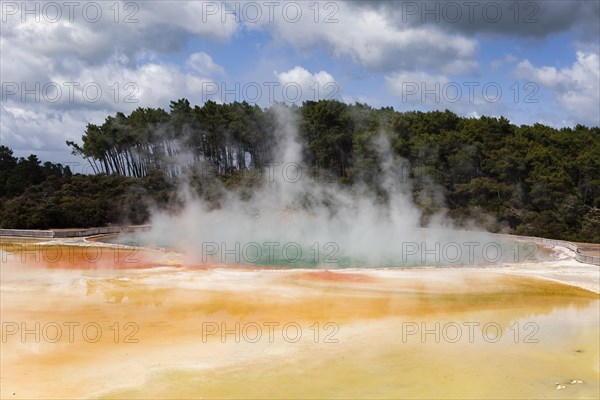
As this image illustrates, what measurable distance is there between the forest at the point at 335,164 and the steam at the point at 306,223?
1.05 metres

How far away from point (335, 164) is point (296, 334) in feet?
119

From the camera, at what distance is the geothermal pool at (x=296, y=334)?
404 inches

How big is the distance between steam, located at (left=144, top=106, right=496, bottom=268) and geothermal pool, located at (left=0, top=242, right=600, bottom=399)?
5.73 meters

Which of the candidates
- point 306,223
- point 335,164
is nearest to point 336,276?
point 306,223

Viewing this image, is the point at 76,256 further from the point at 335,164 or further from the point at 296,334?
the point at 335,164

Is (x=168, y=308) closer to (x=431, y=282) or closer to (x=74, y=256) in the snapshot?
(x=431, y=282)

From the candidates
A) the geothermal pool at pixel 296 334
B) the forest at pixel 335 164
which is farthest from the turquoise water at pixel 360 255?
the forest at pixel 335 164

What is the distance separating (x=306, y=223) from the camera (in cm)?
3866

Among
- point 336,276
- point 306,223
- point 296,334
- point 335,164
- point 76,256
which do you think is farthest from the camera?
point 335,164

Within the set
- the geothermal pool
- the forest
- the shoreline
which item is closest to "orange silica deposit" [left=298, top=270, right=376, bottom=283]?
the geothermal pool

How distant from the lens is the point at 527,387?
400 inches

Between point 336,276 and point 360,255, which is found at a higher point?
point 360,255

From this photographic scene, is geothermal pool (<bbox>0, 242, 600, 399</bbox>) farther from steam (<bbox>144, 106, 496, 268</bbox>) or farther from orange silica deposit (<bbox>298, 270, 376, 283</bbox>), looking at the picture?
steam (<bbox>144, 106, 496, 268</bbox>)

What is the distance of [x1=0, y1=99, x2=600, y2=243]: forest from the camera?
1406 inches
